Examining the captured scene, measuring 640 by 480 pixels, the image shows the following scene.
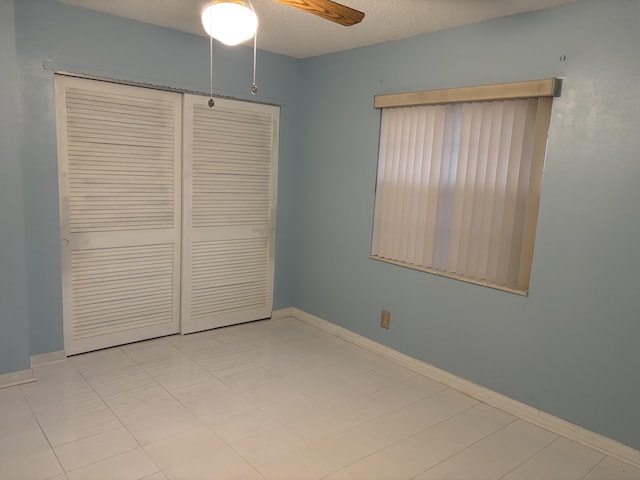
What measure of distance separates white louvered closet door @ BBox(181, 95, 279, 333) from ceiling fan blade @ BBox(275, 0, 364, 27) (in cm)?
170

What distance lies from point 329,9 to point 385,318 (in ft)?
7.32

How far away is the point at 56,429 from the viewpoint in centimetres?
235

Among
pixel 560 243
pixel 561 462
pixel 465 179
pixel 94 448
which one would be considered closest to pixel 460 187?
pixel 465 179

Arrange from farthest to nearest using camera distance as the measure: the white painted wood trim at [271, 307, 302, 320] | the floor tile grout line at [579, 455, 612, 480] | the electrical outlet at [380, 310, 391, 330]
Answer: the white painted wood trim at [271, 307, 302, 320], the electrical outlet at [380, 310, 391, 330], the floor tile grout line at [579, 455, 612, 480]

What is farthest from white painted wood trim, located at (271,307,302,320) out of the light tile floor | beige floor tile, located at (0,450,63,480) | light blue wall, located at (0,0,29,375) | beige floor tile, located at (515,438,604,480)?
beige floor tile, located at (515,438,604,480)

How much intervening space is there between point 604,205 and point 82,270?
128 inches

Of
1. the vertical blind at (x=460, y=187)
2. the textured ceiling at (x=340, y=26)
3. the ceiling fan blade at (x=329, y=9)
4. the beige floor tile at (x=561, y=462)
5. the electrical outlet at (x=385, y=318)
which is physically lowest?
the beige floor tile at (x=561, y=462)

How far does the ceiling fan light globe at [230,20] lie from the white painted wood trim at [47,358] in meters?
2.46

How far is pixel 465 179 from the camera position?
2.94 m

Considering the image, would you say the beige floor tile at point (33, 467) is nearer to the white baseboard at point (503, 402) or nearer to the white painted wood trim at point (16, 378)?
the white painted wood trim at point (16, 378)

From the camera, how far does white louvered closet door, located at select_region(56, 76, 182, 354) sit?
3078 mm

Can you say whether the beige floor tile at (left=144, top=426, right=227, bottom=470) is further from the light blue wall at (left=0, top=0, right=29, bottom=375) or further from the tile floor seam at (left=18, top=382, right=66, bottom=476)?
the light blue wall at (left=0, top=0, right=29, bottom=375)

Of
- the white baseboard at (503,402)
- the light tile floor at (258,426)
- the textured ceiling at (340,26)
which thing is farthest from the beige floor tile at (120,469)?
the textured ceiling at (340,26)

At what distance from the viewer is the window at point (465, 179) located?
8.68ft
